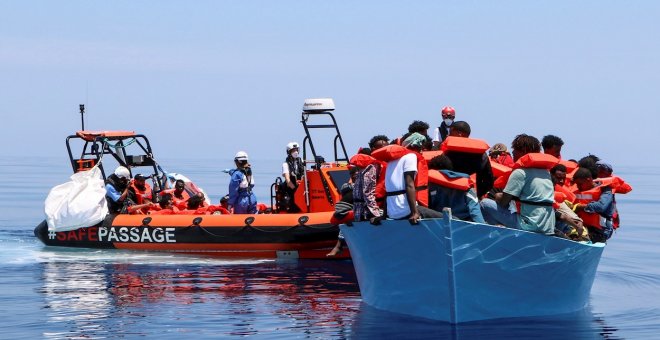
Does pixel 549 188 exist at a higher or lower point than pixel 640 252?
higher

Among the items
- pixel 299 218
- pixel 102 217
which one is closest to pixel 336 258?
pixel 299 218

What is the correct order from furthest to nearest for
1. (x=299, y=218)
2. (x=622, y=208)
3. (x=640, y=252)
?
(x=622, y=208) → (x=640, y=252) → (x=299, y=218)

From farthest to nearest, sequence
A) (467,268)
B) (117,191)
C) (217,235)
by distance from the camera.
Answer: (117,191)
(217,235)
(467,268)

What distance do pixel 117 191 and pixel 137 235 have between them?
1.31 m

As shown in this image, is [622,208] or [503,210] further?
[622,208]

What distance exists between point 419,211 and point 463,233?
591 mm

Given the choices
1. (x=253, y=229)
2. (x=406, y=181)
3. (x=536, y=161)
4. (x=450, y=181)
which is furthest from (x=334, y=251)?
(x=536, y=161)

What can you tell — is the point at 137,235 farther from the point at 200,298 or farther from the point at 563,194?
the point at 563,194

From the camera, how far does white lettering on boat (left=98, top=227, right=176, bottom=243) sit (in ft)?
67.8

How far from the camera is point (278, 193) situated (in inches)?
838

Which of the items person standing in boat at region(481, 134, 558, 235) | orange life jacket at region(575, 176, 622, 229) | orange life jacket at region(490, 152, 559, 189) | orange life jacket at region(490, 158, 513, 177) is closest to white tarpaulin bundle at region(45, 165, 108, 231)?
orange life jacket at region(490, 158, 513, 177)

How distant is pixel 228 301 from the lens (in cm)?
1534

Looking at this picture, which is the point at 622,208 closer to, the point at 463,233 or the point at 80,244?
the point at 80,244

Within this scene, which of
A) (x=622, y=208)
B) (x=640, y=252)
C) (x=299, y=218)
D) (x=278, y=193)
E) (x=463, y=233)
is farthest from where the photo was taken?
(x=622, y=208)
